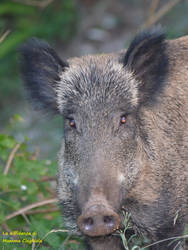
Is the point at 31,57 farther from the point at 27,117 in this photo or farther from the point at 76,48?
the point at 76,48

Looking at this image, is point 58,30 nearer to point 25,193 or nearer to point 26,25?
point 26,25

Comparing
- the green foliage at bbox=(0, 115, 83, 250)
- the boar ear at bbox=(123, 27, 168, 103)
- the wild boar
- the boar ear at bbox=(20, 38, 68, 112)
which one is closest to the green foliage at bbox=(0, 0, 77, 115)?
the green foliage at bbox=(0, 115, 83, 250)

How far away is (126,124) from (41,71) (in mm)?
1184

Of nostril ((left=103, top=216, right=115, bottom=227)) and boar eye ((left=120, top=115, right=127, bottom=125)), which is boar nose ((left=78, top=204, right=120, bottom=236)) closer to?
nostril ((left=103, top=216, right=115, bottom=227))

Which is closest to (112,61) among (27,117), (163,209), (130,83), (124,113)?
(130,83)

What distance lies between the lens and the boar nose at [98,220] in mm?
3896

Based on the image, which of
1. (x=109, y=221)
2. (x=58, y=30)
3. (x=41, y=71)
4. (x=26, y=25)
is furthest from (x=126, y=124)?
(x=58, y=30)

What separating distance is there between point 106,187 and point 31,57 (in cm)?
183

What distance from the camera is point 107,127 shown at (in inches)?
178

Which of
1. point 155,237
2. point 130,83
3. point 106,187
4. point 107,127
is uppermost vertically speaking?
point 130,83

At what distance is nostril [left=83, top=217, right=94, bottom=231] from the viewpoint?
4000 mm

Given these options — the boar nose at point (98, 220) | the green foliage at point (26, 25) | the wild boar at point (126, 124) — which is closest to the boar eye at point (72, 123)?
the wild boar at point (126, 124)

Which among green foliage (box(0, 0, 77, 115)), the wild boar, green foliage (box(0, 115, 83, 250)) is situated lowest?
green foliage (box(0, 115, 83, 250))

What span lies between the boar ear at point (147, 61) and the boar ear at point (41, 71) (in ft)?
2.21
